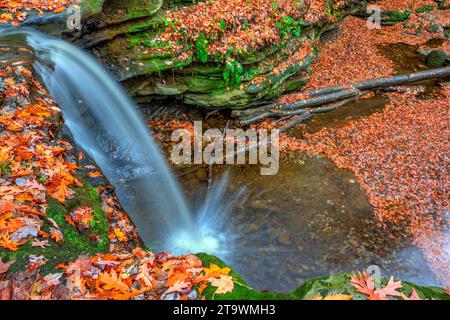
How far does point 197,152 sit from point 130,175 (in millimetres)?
2002

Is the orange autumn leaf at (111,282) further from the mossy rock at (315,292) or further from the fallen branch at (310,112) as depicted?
the fallen branch at (310,112)

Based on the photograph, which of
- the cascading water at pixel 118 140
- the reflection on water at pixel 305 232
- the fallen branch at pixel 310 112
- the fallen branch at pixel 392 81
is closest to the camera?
the reflection on water at pixel 305 232

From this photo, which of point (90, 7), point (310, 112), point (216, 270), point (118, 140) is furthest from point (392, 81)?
point (216, 270)

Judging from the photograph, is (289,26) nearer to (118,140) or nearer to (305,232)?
(118,140)

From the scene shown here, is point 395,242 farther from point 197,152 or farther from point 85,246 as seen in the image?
point 85,246

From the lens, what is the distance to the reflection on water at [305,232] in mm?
6297

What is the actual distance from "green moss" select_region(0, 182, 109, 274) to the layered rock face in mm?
4952

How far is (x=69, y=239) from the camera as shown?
144 inches

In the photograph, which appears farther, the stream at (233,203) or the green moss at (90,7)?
the green moss at (90,7)

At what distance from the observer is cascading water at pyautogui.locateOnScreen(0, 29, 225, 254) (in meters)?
6.69

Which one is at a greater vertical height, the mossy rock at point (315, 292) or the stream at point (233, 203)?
the stream at point (233, 203)

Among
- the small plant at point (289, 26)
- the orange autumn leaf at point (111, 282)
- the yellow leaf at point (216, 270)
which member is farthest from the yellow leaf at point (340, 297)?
the small plant at point (289, 26)

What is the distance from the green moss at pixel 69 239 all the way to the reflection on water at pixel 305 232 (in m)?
3.07
